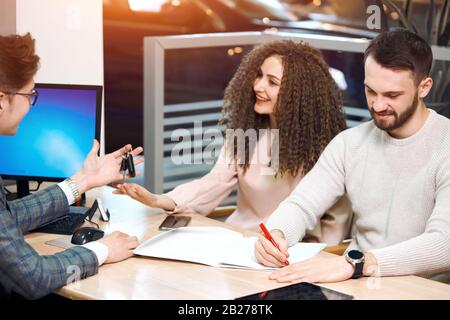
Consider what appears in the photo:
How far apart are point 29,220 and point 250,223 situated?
92 centimetres

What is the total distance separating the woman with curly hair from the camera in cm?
274

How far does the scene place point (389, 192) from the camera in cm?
226

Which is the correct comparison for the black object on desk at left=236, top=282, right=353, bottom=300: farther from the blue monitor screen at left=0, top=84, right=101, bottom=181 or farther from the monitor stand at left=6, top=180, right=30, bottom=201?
the monitor stand at left=6, top=180, right=30, bottom=201

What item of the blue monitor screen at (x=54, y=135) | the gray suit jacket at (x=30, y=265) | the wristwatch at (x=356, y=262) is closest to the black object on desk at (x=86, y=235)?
the gray suit jacket at (x=30, y=265)

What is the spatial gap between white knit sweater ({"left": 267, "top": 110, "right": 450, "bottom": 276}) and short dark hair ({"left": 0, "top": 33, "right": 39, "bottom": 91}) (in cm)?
84

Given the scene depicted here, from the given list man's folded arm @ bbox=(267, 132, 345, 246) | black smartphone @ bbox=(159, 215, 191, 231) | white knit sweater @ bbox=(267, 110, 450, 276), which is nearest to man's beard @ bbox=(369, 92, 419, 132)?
white knit sweater @ bbox=(267, 110, 450, 276)

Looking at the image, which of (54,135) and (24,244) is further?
(54,135)

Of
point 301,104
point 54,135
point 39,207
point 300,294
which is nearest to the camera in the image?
point 300,294

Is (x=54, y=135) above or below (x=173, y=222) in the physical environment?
above

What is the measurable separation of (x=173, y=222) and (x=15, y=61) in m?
0.80

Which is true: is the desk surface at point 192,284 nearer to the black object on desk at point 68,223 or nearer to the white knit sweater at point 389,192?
the white knit sweater at point 389,192

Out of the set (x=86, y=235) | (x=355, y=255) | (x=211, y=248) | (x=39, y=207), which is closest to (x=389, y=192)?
(x=355, y=255)

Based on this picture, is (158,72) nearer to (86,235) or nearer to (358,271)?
(86,235)

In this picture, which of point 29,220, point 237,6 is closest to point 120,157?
point 29,220
